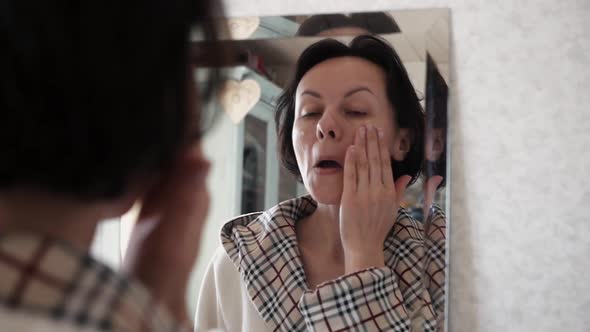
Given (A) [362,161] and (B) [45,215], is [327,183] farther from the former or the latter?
(B) [45,215]

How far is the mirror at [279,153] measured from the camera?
0.85m

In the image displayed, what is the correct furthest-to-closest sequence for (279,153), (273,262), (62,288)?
(279,153)
(273,262)
(62,288)

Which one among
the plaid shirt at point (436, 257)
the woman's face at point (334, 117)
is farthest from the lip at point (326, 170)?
the plaid shirt at point (436, 257)

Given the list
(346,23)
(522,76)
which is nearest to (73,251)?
(346,23)

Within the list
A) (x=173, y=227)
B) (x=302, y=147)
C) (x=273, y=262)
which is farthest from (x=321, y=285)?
(x=173, y=227)

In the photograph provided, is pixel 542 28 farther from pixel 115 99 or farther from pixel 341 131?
pixel 115 99

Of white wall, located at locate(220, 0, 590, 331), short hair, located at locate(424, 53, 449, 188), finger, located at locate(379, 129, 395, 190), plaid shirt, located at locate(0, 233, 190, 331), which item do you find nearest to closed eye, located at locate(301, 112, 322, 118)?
finger, located at locate(379, 129, 395, 190)

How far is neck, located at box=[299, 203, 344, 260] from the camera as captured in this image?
847 millimetres

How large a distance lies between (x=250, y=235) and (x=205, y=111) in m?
0.57

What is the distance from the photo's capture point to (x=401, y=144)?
2.91 feet

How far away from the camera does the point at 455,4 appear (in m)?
1.06

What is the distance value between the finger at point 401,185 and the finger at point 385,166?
0.16 feet

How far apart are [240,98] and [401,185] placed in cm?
35

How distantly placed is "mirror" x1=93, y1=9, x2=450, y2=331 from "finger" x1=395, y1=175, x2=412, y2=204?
15 millimetres
